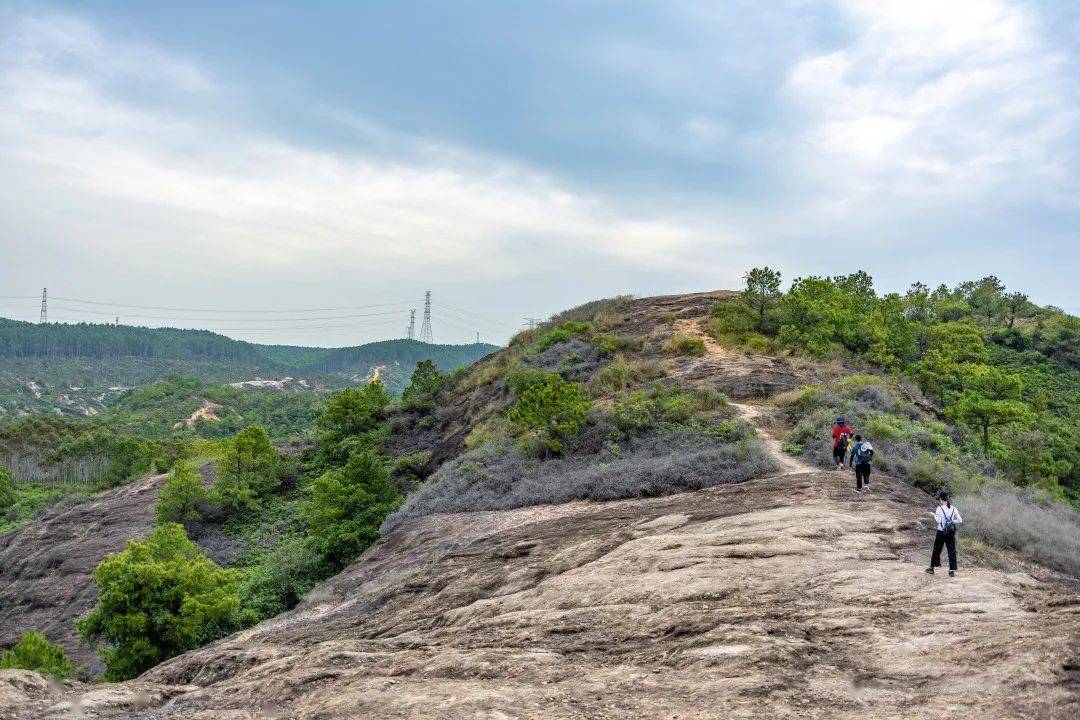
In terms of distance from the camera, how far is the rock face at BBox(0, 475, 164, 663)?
1282 inches

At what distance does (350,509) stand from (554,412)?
8.94 meters

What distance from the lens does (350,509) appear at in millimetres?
25891

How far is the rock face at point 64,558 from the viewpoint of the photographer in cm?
3256

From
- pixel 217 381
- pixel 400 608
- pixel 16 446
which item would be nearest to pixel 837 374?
pixel 400 608

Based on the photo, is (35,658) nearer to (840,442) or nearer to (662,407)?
(662,407)

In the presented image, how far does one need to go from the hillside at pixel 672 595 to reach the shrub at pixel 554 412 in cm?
10

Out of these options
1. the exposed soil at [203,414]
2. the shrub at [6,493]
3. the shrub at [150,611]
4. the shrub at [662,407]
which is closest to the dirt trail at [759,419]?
the shrub at [662,407]

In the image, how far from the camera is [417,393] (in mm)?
47906

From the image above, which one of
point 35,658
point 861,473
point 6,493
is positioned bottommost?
point 6,493

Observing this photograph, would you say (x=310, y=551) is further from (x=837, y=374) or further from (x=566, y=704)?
(x=837, y=374)

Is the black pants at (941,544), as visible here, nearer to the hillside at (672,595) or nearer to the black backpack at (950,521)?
the black backpack at (950,521)

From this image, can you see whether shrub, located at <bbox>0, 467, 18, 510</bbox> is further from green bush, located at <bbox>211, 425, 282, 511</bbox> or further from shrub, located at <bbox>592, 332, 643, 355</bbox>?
shrub, located at <bbox>592, 332, 643, 355</bbox>

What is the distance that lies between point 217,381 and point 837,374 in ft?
624

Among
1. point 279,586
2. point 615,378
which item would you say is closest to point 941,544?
point 279,586
